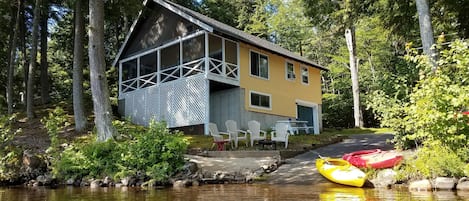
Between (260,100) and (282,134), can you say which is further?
(260,100)

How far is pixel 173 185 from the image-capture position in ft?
33.5

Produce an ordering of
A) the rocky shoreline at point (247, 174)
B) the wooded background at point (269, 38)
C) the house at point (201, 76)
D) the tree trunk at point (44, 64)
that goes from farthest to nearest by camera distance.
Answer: the tree trunk at point (44, 64), the house at point (201, 76), the wooded background at point (269, 38), the rocky shoreline at point (247, 174)

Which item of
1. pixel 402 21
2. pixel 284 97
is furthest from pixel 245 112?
pixel 402 21

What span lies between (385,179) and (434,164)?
1.08 meters

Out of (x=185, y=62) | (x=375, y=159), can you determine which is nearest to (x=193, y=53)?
(x=185, y=62)

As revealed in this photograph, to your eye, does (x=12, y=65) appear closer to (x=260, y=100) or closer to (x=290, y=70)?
(x=260, y=100)

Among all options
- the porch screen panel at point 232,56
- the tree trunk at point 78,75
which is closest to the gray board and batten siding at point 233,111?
the porch screen panel at point 232,56

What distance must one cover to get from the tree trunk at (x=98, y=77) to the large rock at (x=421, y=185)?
29.5ft

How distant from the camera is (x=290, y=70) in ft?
78.5

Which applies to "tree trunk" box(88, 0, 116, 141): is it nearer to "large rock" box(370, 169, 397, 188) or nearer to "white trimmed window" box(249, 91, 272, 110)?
"large rock" box(370, 169, 397, 188)

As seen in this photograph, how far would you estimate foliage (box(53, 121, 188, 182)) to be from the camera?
A: 35.3ft

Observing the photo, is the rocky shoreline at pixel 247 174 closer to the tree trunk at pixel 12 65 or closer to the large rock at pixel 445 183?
the large rock at pixel 445 183

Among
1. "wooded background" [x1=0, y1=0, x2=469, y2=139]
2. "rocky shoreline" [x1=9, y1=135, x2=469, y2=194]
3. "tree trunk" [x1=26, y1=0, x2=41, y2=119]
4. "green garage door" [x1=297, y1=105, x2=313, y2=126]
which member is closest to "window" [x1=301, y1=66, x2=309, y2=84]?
"green garage door" [x1=297, y1=105, x2=313, y2=126]

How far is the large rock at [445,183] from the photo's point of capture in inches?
311
